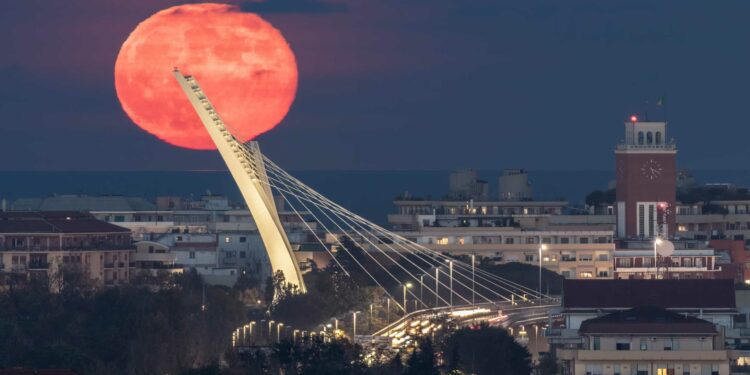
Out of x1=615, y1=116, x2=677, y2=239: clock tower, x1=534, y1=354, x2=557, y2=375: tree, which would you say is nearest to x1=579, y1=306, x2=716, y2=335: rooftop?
x1=534, y1=354, x2=557, y2=375: tree

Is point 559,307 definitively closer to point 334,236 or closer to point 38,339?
point 38,339

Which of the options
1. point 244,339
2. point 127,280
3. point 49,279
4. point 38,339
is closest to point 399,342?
point 244,339

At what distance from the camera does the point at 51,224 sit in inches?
5344

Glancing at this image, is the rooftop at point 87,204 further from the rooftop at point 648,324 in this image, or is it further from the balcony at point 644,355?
the balcony at point 644,355

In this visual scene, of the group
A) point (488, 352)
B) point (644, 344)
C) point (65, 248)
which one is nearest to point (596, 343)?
point (644, 344)

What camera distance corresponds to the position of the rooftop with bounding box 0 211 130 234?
134850 millimetres

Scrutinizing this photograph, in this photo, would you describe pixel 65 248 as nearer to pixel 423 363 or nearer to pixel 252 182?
pixel 252 182

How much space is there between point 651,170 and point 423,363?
225 feet

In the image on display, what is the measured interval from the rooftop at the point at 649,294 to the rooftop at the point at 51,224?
35514 mm

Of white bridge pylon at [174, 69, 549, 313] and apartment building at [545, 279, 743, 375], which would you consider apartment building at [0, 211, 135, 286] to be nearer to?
white bridge pylon at [174, 69, 549, 313]

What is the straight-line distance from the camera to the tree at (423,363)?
81.8 m

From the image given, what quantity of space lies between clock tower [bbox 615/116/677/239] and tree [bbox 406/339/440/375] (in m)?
64.0

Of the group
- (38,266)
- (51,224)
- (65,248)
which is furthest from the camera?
(51,224)

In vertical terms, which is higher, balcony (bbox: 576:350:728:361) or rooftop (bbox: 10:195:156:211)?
rooftop (bbox: 10:195:156:211)
